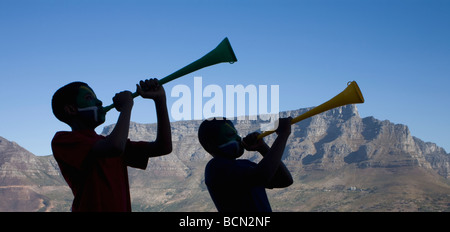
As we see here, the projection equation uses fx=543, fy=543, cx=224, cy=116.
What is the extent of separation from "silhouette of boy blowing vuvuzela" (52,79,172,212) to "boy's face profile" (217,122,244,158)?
0.58 meters

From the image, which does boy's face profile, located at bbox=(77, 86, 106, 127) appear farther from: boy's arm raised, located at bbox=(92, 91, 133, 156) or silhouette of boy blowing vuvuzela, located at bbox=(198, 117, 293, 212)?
silhouette of boy blowing vuvuzela, located at bbox=(198, 117, 293, 212)

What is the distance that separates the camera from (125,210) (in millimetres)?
4914

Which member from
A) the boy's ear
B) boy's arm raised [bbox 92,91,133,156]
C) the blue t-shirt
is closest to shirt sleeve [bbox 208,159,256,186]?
the blue t-shirt

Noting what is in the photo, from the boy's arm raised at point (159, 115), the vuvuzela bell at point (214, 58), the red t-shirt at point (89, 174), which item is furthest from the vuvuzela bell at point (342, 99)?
the red t-shirt at point (89, 174)

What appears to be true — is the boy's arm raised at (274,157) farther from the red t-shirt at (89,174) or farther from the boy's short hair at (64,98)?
the boy's short hair at (64,98)

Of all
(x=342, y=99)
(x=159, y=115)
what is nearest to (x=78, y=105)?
(x=159, y=115)

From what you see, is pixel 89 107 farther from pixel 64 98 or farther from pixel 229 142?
pixel 229 142

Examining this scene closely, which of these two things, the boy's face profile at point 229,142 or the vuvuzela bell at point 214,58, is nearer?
the vuvuzela bell at point 214,58

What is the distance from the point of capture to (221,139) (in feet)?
18.5

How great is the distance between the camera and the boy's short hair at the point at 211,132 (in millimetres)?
5684

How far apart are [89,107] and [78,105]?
114mm
